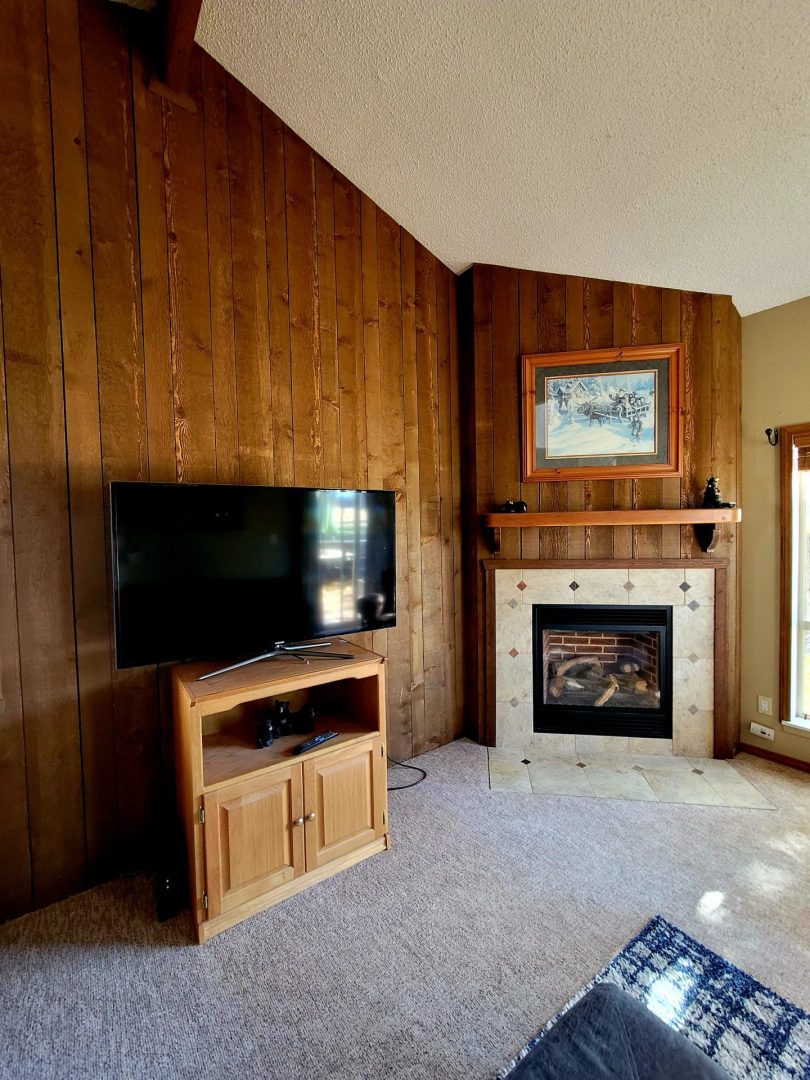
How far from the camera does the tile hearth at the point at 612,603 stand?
115 inches

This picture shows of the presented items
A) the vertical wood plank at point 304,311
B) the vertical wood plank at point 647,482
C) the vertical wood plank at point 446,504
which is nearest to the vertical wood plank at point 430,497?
the vertical wood plank at point 446,504

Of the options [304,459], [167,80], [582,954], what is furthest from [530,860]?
[167,80]

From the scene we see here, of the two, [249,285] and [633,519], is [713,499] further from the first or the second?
[249,285]

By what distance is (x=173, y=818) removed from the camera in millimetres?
2080

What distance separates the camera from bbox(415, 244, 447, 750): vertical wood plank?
295cm

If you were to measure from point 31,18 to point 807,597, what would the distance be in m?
4.42

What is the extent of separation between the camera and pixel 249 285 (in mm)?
2271

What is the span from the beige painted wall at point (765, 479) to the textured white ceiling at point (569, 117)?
250 mm

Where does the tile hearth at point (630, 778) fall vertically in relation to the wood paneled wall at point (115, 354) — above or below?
below

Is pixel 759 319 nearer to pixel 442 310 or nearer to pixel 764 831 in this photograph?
pixel 442 310

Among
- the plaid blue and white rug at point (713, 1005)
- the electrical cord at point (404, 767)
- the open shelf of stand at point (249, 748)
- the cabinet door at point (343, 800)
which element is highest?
the open shelf of stand at point (249, 748)

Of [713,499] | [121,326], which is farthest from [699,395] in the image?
[121,326]

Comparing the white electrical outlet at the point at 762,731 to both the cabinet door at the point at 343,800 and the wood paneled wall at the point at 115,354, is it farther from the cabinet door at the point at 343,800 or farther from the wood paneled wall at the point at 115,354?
the wood paneled wall at the point at 115,354

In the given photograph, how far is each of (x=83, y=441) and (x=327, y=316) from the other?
4.29 feet
